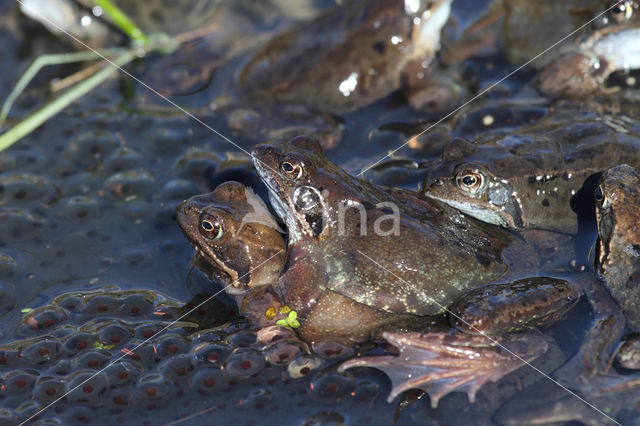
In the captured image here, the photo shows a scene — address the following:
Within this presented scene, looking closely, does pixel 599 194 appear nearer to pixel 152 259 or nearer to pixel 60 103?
pixel 152 259

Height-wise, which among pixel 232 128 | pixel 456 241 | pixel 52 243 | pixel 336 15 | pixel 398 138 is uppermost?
pixel 336 15

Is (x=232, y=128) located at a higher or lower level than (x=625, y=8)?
lower

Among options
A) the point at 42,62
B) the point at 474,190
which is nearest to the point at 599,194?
the point at 474,190

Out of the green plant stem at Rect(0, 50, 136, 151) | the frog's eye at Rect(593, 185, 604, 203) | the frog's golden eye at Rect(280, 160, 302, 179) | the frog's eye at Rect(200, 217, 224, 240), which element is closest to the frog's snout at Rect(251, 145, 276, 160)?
the frog's golden eye at Rect(280, 160, 302, 179)

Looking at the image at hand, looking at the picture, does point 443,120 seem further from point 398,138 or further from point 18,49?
point 18,49

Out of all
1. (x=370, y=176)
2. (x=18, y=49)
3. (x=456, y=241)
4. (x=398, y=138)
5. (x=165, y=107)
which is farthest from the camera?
(x=18, y=49)

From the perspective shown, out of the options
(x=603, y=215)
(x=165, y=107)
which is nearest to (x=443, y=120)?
(x=603, y=215)
